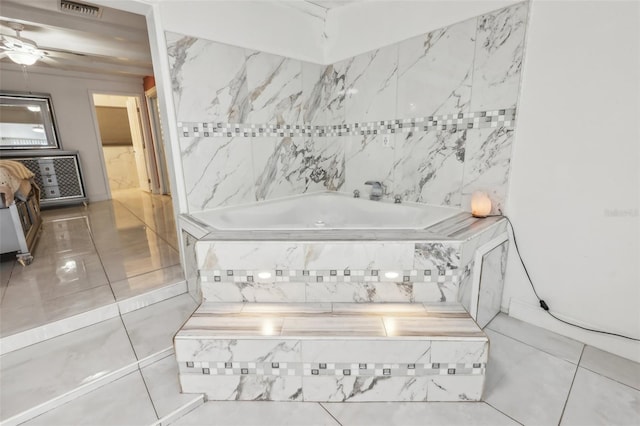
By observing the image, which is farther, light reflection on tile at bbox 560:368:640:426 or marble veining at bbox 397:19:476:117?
marble veining at bbox 397:19:476:117

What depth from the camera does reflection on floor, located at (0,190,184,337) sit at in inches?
69.0

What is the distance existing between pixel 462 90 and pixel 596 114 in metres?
0.75

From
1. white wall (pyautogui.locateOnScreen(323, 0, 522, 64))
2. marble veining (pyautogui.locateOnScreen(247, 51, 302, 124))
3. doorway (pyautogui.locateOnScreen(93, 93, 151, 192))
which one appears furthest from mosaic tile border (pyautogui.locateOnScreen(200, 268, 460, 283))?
doorway (pyautogui.locateOnScreen(93, 93, 151, 192))

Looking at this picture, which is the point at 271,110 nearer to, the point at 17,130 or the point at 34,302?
the point at 34,302

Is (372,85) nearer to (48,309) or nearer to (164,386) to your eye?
(164,386)

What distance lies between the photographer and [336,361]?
1.27 m

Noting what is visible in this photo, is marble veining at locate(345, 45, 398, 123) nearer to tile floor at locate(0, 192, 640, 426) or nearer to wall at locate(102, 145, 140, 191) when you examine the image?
tile floor at locate(0, 192, 640, 426)

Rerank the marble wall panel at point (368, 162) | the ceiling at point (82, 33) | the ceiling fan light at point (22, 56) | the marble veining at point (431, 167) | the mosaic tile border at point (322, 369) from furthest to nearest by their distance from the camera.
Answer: the ceiling fan light at point (22, 56) → the ceiling at point (82, 33) → the marble wall panel at point (368, 162) → the marble veining at point (431, 167) → the mosaic tile border at point (322, 369)

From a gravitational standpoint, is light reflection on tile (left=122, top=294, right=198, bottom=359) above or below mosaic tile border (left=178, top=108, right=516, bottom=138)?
below

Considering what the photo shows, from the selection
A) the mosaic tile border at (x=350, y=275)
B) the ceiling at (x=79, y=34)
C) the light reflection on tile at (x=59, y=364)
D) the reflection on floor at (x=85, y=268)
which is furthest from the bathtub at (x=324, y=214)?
the ceiling at (x=79, y=34)

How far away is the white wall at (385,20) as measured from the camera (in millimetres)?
1920

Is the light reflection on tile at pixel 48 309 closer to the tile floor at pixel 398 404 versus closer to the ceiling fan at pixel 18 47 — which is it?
the tile floor at pixel 398 404

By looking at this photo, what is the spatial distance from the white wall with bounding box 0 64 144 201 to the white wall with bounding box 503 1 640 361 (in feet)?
19.8

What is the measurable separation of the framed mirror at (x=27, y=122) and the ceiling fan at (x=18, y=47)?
1425mm
